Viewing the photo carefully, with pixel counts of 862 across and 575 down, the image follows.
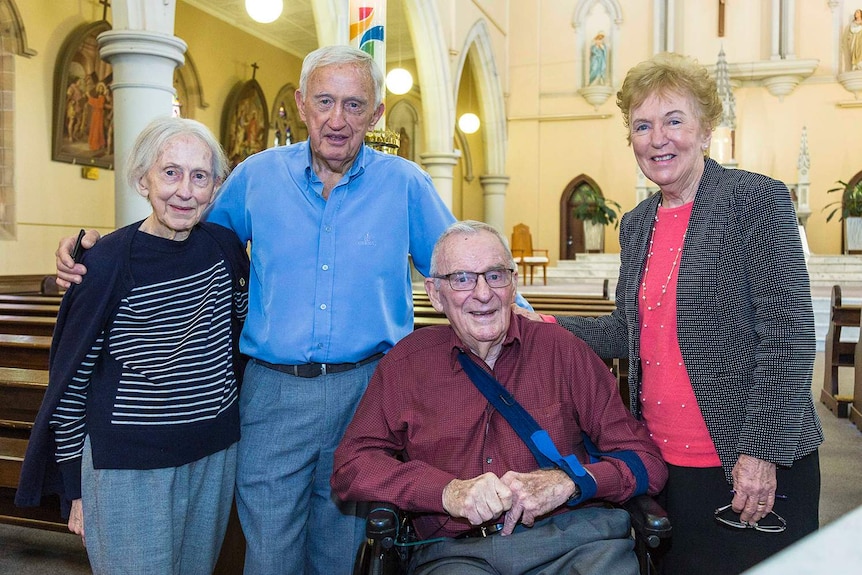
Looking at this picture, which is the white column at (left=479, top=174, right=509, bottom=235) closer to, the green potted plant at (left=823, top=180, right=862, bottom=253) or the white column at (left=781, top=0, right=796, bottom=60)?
the white column at (left=781, top=0, right=796, bottom=60)

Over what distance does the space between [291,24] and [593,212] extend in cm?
624

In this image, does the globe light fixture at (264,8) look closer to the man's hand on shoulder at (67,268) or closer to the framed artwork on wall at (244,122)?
the framed artwork on wall at (244,122)

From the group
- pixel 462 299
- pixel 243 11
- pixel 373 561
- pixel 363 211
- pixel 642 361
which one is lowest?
pixel 373 561

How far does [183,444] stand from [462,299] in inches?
28.6

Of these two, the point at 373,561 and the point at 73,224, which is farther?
the point at 73,224

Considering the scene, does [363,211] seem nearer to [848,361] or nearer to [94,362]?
[94,362]

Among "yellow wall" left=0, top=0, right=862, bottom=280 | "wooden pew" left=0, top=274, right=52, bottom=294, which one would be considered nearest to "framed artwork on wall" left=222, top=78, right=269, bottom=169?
"yellow wall" left=0, top=0, right=862, bottom=280

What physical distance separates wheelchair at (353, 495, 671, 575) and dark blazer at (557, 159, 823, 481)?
20cm

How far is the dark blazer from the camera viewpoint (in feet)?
5.25

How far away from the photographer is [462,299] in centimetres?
190

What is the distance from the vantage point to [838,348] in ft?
18.8

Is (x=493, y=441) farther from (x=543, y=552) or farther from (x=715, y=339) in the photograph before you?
(x=715, y=339)

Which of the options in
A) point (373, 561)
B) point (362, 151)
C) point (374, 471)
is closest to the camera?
point (373, 561)

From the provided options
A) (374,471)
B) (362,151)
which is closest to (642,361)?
(374,471)
